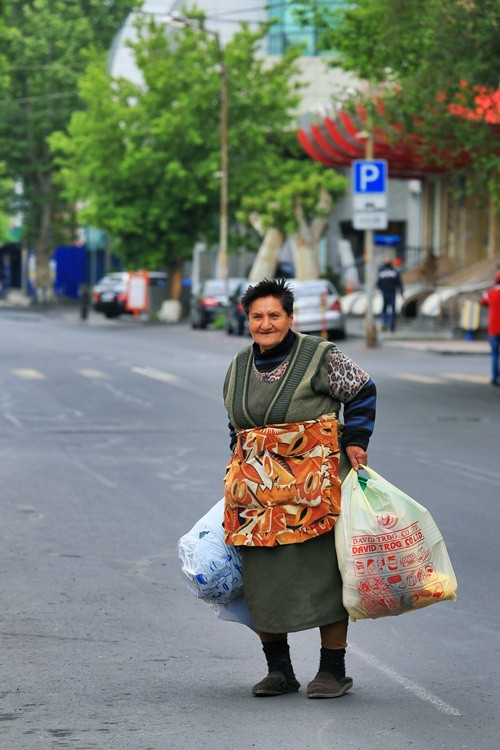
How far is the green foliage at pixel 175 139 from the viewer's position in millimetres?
52594

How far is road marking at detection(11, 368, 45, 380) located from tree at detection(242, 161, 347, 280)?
25.7 m

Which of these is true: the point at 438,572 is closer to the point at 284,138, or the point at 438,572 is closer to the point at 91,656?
the point at 91,656

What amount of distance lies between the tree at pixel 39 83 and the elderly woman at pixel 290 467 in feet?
221

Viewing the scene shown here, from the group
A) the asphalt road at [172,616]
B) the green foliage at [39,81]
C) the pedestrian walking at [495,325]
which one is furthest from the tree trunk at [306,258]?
the asphalt road at [172,616]

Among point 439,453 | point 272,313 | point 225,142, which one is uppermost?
point 225,142

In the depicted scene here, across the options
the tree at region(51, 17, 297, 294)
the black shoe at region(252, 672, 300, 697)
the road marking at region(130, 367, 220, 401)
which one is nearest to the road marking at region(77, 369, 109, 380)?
the road marking at region(130, 367, 220, 401)

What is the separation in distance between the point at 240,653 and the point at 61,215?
76.6 meters

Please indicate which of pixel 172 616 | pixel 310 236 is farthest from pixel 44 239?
pixel 172 616

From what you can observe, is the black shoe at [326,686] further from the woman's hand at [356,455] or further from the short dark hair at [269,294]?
the short dark hair at [269,294]

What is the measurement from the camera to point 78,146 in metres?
56.5

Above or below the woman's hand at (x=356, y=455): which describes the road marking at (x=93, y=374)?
below

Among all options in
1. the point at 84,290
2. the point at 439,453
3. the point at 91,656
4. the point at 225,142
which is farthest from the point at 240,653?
the point at 84,290

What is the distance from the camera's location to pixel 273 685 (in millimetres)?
5816

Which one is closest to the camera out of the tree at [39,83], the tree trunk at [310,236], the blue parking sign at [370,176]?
the blue parking sign at [370,176]
